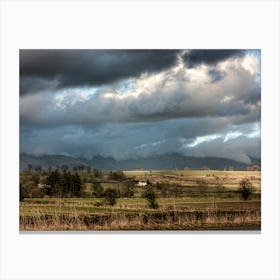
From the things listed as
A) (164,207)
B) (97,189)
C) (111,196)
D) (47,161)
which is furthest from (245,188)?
(47,161)

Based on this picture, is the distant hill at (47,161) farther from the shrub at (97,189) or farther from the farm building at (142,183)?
the farm building at (142,183)

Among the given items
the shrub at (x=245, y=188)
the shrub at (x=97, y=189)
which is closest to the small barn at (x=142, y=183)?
the shrub at (x=97, y=189)

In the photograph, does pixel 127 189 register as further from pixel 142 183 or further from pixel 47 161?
pixel 47 161

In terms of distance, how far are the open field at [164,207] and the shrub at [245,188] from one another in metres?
0.05

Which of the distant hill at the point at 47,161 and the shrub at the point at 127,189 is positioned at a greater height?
the distant hill at the point at 47,161

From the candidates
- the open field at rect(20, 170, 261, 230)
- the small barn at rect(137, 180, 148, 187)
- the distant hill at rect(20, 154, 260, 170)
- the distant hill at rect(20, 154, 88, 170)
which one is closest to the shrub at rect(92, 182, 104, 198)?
the open field at rect(20, 170, 261, 230)

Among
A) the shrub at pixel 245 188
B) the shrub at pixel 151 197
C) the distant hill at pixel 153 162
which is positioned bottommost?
the shrub at pixel 151 197

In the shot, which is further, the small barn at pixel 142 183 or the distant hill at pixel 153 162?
the small barn at pixel 142 183

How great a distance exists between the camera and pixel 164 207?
908 cm
